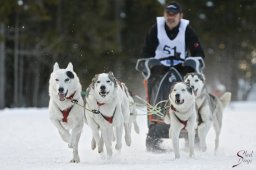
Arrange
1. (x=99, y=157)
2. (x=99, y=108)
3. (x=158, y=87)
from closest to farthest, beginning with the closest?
(x=99, y=108)
(x=99, y=157)
(x=158, y=87)

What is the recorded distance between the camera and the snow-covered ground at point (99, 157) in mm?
6469

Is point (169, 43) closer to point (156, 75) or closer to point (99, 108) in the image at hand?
→ point (156, 75)

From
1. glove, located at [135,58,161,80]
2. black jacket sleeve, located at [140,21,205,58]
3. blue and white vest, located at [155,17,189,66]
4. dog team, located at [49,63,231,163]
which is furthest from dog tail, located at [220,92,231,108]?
dog team, located at [49,63,231,163]

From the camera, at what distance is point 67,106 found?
7215 mm

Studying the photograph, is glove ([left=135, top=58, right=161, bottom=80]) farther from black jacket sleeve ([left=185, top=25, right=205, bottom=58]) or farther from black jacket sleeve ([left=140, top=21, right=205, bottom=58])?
black jacket sleeve ([left=185, top=25, right=205, bottom=58])

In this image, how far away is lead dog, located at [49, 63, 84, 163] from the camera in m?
7.18

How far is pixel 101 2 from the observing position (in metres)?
27.4

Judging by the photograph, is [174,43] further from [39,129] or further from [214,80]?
[214,80]

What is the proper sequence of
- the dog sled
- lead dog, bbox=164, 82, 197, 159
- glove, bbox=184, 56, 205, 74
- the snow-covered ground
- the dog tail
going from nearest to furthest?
the snow-covered ground < lead dog, bbox=164, 82, 197, 159 < glove, bbox=184, 56, 205, 74 < the dog sled < the dog tail

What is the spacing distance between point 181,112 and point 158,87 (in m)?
1.07

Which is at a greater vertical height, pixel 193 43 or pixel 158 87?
pixel 193 43

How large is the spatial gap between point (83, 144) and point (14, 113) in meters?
6.86

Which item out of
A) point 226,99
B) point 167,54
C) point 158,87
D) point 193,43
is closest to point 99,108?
point 158,87

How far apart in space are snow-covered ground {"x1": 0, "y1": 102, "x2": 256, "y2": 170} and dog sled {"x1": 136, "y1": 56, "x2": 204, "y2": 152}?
23 centimetres
